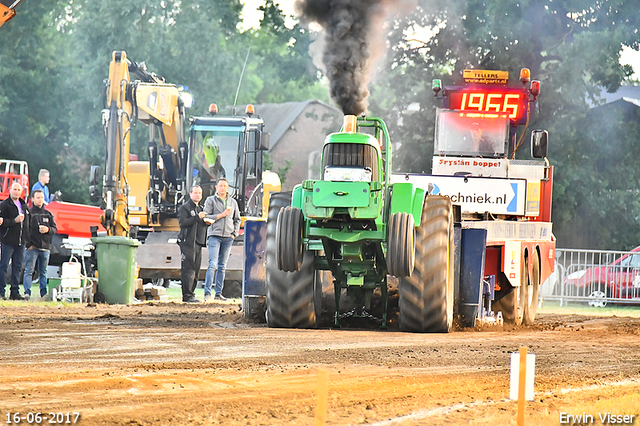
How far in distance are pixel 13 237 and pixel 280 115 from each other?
4949 centimetres

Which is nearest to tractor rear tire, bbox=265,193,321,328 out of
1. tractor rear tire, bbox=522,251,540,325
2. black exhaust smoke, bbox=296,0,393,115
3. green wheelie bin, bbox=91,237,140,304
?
black exhaust smoke, bbox=296,0,393,115

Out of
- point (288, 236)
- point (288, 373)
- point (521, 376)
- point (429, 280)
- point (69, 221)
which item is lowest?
point (288, 373)

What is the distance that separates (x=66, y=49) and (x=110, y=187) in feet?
72.1

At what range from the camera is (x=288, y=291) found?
500 inches

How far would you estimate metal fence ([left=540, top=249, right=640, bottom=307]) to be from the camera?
24641 mm

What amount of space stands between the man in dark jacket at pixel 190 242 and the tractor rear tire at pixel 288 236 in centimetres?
727

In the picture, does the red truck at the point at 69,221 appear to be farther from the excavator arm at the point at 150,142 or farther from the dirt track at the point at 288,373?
the dirt track at the point at 288,373

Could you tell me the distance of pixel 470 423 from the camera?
6914mm

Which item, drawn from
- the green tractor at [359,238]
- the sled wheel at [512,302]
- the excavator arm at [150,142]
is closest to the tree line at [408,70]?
the excavator arm at [150,142]

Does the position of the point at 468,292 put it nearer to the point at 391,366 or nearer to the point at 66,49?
the point at 391,366

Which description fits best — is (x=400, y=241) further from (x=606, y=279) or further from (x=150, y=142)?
(x=606, y=279)

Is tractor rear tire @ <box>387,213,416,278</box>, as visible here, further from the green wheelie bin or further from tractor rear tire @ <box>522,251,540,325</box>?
the green wheelie bin

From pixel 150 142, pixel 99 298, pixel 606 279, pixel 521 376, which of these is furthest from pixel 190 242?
pixel 521 376

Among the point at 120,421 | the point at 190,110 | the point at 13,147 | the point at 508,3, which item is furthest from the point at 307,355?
the point at 190,110
